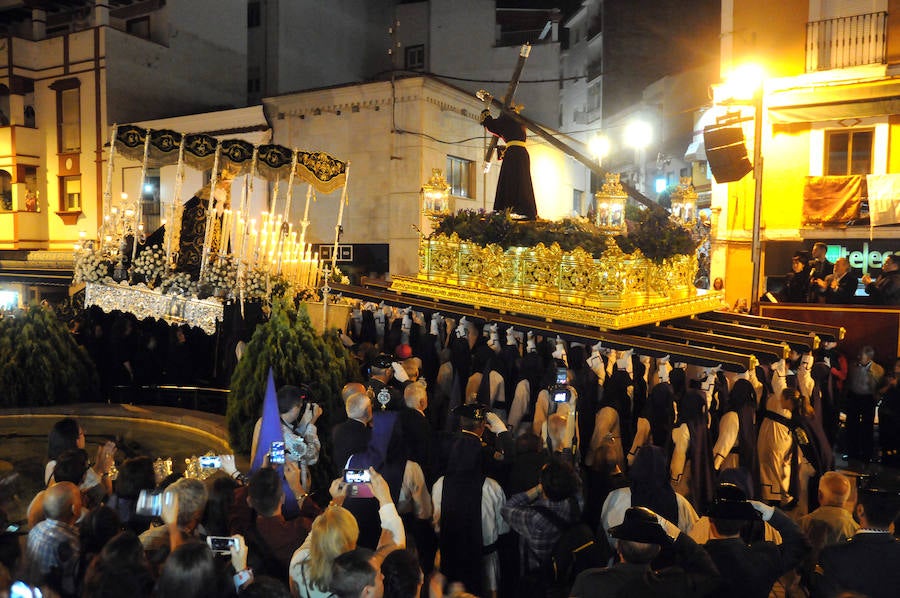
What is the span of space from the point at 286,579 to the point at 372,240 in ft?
49.3

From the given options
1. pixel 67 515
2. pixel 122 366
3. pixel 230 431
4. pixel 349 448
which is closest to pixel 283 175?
pixel 122 366

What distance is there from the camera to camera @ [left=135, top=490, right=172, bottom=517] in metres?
3.96

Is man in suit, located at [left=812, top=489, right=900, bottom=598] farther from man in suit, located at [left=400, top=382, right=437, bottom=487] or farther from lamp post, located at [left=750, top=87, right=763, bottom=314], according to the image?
lamp post, located at [left=750, top=87, right=763, bottom=314]

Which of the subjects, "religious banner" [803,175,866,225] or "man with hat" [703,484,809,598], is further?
"religious banner" [803,175,866,225]

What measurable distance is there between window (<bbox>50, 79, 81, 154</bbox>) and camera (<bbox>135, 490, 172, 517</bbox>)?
2150 centimetres

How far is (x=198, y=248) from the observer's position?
1113cm

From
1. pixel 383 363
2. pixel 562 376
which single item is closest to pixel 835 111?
pixel 562 376

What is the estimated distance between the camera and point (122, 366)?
1034 centimetres

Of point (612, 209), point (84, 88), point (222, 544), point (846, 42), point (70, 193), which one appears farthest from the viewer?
point (70, 193)

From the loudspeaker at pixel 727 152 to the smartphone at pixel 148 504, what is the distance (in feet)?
39.5

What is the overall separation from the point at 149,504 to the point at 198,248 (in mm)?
7783

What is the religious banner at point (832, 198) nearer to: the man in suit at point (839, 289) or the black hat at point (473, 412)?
the man in suit at point (839, 289)

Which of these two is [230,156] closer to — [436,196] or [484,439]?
[436,196]

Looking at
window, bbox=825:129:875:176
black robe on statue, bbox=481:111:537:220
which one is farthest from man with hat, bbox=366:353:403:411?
window, bbox=825:129:875:176
